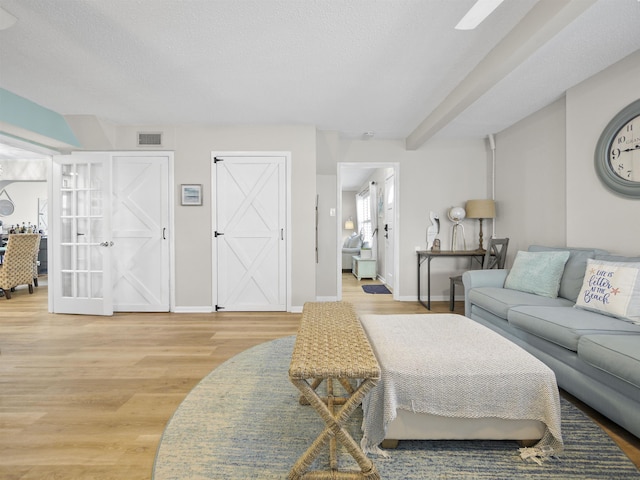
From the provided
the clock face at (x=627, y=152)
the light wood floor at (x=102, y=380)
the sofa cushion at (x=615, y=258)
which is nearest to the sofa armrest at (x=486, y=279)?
the sofa cushion at (x=615, y=258)

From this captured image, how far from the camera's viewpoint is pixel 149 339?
3.31 metres

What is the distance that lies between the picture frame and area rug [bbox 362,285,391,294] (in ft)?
A: 10.7

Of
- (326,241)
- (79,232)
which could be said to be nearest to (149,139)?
(79,232)

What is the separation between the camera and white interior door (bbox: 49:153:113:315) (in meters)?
4.27

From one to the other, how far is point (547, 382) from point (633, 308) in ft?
3.58

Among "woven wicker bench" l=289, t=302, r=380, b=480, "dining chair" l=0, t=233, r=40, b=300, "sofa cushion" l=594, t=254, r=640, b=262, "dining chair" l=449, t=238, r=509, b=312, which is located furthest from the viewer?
"dining chair" l=0, t=233, r=40, b=300

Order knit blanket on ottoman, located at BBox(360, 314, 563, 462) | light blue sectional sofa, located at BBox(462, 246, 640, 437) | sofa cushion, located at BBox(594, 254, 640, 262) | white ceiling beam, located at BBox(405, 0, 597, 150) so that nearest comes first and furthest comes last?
knit blanket on ottoman, located at BBox(360, 314, 563, 462), light blue sectional sofa, located at BBox(462, 246, 640, 437), white ceiling beam, located at BBox(405, 0, 597, 150), sofa cushion, located at BBox(594, 254, 640, 262)

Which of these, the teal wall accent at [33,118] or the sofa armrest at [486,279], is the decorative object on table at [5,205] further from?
the sofa armrest at [486,279]

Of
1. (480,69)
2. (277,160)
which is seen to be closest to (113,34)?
(277,160)

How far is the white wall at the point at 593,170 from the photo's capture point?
258cm

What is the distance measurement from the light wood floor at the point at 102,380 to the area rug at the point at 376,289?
1341mm

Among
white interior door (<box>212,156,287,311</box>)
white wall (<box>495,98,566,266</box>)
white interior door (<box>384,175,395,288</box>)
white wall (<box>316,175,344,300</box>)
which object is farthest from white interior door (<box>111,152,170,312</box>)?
white wall (<box>495,98,566,266</box>)

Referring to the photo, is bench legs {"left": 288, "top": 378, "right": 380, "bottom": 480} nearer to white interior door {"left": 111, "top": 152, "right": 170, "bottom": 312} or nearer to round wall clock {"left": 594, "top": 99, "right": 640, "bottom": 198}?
round wall clock {"left": 594, "top": 99, "right": 640, "bottom": 198}

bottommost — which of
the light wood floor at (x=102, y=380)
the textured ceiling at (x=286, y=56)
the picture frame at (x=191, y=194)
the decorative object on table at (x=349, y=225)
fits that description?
the light wood floor at (x=102, y=380)
